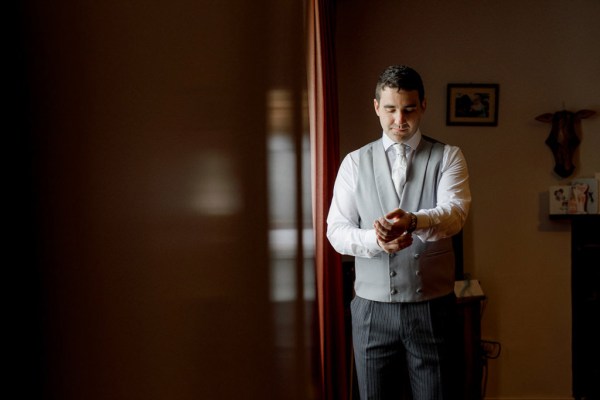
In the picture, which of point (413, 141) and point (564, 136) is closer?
point (413, 141)

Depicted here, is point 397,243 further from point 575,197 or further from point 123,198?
point 575,197

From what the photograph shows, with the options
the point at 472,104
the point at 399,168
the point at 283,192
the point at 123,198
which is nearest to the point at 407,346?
the point at 399,168

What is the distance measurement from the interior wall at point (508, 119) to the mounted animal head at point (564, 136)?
7cm

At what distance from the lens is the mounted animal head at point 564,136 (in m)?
3.49

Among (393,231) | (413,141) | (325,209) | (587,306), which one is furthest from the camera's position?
(587,306)

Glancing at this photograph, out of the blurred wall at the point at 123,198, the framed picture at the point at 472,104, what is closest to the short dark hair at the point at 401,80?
the blurred wall at the point at 123,198

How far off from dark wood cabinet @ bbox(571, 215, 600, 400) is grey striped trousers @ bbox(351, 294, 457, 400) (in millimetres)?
2302

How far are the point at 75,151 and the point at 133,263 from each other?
0.17 feet

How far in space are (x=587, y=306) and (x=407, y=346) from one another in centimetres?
249

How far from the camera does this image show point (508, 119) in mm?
3584

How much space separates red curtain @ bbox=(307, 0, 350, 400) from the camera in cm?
223

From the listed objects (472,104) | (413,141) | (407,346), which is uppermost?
(472,104)

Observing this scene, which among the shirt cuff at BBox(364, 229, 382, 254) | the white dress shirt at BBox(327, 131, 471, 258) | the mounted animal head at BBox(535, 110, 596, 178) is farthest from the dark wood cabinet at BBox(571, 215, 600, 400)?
the shirt cuff at BBox(364, 229, 382, 254)

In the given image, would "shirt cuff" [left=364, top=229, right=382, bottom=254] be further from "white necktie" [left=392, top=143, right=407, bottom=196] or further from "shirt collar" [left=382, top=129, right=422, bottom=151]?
"shirt collar" [left=382, top=129, right=422, bottom=151]
